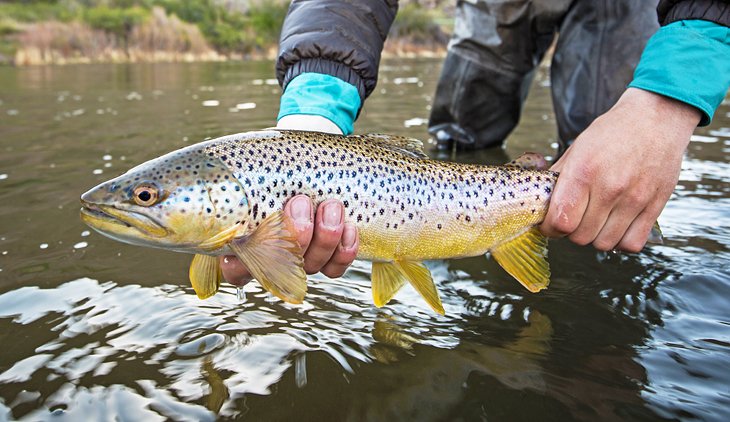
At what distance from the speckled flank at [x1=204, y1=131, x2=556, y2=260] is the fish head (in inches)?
2.5

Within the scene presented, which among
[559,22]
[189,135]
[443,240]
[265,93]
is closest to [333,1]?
[443,240]

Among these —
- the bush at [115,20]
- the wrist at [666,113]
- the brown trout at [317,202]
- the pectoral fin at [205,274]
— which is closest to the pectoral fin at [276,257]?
the brown trout at [317,202]

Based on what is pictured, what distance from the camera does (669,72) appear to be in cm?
214

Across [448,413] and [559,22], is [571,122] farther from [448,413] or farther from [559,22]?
[448,413]

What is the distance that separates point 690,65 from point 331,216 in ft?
4.60

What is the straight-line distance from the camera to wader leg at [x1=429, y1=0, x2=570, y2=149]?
14.4ft

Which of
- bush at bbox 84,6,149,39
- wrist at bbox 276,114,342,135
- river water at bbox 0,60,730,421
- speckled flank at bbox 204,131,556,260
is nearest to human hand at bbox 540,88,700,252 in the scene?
speckled flank at bbox 204,131,556,260

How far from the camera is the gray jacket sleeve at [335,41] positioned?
2980 mm

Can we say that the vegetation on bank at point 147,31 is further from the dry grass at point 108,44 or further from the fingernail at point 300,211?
the fingernail at point 300,211

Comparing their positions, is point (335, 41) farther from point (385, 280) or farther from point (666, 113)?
point (666, 113)

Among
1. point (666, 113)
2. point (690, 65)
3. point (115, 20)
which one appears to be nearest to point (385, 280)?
point (666, 113)

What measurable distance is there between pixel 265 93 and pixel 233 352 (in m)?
9.23

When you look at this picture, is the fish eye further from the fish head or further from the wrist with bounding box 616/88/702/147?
the wrist with bounding box 616/88/702/147

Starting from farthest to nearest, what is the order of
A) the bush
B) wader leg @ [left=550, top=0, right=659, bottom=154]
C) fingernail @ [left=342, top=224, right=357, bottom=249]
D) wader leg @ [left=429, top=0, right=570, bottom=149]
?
1. the bush
2. wader leg @ [left=429, top=0, right=570, bottom=149]
3. wader leg @ [left=550, top=0, right=659, bottom=154]
4. fingernail @ [left=342, top=224, right=357, bottom=249]
